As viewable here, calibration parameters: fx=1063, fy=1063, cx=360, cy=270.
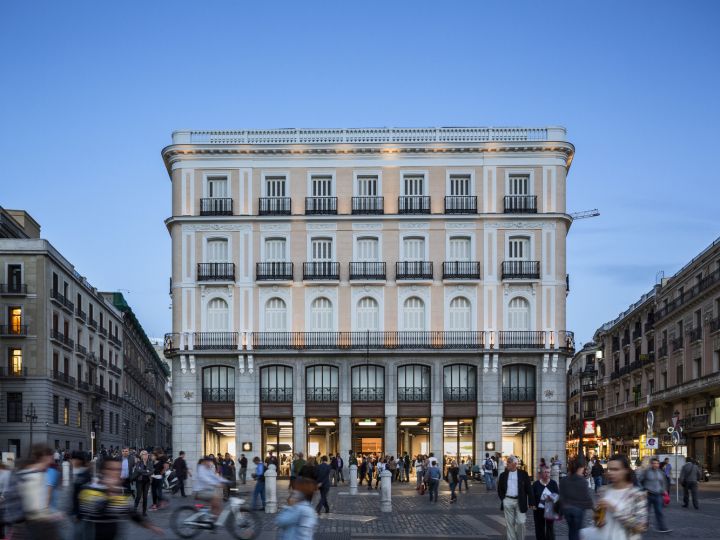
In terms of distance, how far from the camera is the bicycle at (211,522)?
20.9 m

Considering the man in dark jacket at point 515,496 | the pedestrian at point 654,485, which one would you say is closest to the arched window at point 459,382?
the pedestrian at point 654,485

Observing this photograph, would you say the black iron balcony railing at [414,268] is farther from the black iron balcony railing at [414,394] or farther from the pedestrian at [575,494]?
the pedestrian at [575,494]

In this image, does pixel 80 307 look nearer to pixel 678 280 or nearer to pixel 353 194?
pixel 353 194

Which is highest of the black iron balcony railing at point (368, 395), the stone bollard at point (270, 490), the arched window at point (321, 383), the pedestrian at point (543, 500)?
the arched window at point (321, 383)

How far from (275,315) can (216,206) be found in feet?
21.7

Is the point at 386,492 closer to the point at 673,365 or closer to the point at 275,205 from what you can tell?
the point at 275,205

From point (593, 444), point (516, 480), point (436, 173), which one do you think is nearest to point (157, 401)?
point (593, 444)

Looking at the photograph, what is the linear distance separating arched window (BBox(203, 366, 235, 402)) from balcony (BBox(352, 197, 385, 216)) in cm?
1071

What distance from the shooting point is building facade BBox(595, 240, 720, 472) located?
6550 centimetres

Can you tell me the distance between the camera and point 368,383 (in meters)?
55.8

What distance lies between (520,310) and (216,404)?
54.6ft

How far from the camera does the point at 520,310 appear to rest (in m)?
55.9

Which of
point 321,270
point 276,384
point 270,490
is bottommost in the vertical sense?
point 270,490

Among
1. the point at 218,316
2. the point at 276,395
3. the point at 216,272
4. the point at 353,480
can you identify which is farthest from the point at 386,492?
the point at 216,272
